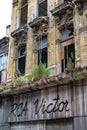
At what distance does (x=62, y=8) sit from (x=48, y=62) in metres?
2.89

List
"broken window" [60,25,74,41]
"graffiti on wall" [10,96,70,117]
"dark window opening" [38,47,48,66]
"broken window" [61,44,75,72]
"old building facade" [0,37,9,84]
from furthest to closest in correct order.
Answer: "old building facade" [0,37,9,84] → "dark window opening" [38,47,48,66] → "broken window" [60,25,74,41] → "broken window" [61,44,75,72] → "graffiti on wall" [10,96,70,117]

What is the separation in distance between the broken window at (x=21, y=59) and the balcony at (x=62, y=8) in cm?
315

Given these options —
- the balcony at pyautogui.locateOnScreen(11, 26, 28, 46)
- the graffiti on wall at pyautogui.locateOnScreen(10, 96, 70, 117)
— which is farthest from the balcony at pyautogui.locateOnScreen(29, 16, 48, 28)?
the graffiti on wall at pyautogui.locateOnScreen(10, 96, 70, 117)

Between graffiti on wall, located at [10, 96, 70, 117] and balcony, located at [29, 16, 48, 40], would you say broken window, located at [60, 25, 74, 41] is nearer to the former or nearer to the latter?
balcony, located at [29, 16, 48, 40]

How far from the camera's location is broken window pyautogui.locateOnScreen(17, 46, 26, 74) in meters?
15.0

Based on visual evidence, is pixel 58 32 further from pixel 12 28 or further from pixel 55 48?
pixel 12 28

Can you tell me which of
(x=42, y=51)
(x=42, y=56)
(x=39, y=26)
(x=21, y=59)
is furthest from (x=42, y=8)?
(x=21, y=59)

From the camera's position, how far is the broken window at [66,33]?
12838 mm

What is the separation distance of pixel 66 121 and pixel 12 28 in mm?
8316

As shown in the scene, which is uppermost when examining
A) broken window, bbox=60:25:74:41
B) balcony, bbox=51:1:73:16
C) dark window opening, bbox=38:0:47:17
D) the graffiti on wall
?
dark window opening, bbox=38:0:47:17

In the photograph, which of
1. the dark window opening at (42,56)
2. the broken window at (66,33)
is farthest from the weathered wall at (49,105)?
the broken window at (66,33)

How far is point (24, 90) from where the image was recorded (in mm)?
12000

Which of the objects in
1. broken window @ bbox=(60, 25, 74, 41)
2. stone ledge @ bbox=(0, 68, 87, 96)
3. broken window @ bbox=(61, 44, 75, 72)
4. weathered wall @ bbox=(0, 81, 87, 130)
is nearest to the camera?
weathered wall @ bbox=(0, 81, 87, 130)

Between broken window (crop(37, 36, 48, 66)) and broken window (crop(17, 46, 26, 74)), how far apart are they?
134 cm
